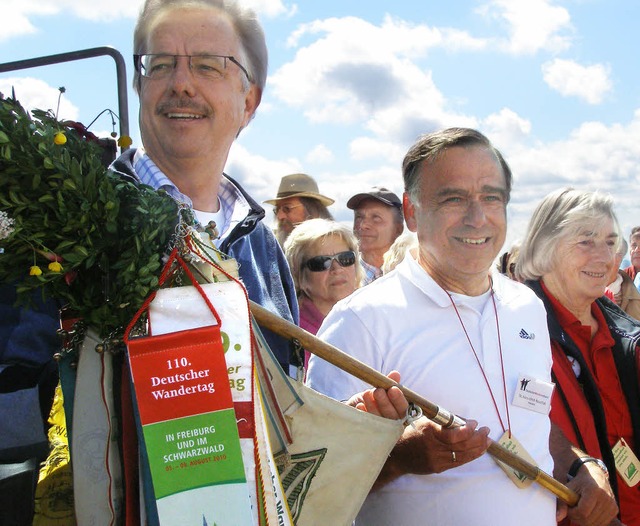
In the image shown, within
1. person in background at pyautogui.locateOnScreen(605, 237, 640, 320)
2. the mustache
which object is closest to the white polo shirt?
the mustache

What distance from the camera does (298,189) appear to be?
534cm

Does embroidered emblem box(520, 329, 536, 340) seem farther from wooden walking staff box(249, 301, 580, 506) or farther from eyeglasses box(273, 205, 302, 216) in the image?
eyeglasses box(273, 205, 302, 216)

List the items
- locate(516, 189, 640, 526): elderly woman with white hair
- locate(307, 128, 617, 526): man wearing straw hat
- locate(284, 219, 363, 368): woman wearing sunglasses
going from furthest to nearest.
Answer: locate(284, 219, 363, 368): woman wearing sunglasses < locate(516, 189, 640, 526): elderly woman with white hair < locate(307, 128, 617, 526): man wearing straw hat

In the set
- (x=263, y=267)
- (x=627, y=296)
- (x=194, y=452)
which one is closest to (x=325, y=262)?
(x=263, y=267)

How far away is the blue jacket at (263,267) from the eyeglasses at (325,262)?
1497mm

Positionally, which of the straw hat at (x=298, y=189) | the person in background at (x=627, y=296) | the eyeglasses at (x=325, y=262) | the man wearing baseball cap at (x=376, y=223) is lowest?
the person in background at (x=627, y=296)

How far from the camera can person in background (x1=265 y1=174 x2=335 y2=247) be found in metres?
5.30

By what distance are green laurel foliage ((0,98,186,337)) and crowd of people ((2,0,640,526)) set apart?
0.25 m

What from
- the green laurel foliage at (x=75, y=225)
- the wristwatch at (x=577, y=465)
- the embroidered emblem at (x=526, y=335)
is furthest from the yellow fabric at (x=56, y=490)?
the wristwatch at (x=577, y=465)

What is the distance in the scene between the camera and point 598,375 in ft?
10.4

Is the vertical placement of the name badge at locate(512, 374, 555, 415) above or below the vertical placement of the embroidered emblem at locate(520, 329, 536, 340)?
below

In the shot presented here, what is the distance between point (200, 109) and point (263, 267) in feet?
1.75

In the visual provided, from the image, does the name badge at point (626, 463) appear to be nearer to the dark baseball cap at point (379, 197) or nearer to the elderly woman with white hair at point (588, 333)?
the elderly woman with white hair at point (588, 333)

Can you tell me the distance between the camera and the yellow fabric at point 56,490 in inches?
58.3
